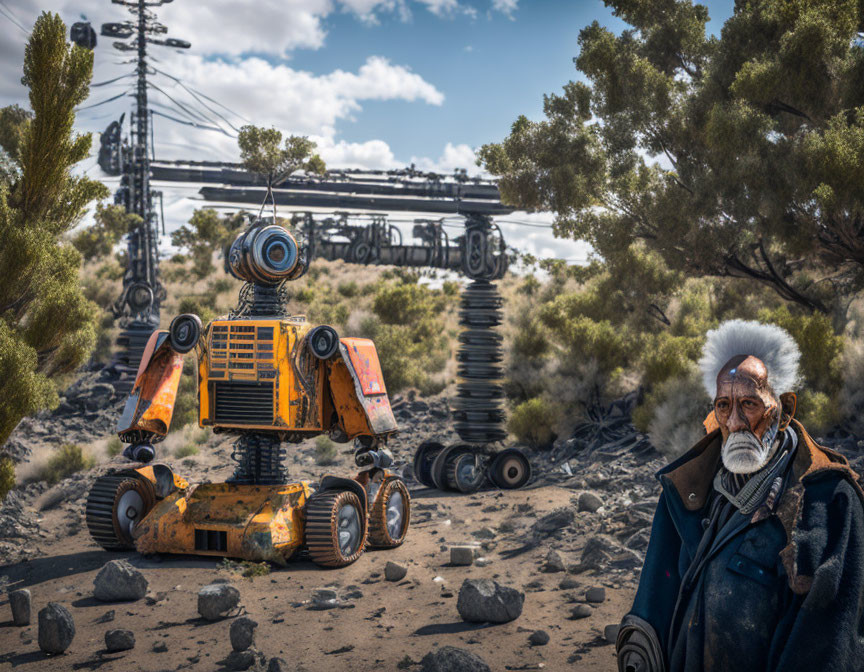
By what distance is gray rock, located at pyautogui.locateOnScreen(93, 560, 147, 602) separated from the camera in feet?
18.8

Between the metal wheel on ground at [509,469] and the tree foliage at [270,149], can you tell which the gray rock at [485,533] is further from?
the tree foliage at [270,149]

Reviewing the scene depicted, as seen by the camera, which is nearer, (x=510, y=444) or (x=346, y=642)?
(x=346, y=642)

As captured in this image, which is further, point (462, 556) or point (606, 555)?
point (462, 556)

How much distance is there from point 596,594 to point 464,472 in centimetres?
491

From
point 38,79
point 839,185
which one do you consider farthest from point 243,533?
point 839,185

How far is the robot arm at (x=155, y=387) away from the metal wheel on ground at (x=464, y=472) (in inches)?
169

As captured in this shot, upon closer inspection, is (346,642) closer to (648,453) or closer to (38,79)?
(38,79)

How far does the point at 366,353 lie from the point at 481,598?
2.79 metres

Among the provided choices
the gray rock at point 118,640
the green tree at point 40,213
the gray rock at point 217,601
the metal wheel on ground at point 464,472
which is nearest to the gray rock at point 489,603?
the gray rock at point 217,601

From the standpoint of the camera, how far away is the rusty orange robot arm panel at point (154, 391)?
688cm

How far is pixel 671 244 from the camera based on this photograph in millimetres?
10938

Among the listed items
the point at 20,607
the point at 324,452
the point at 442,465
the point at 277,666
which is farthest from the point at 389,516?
the point at 324,452

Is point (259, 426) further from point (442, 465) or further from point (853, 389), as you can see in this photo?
point (853, 389)

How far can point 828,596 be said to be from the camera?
2.20 metres
